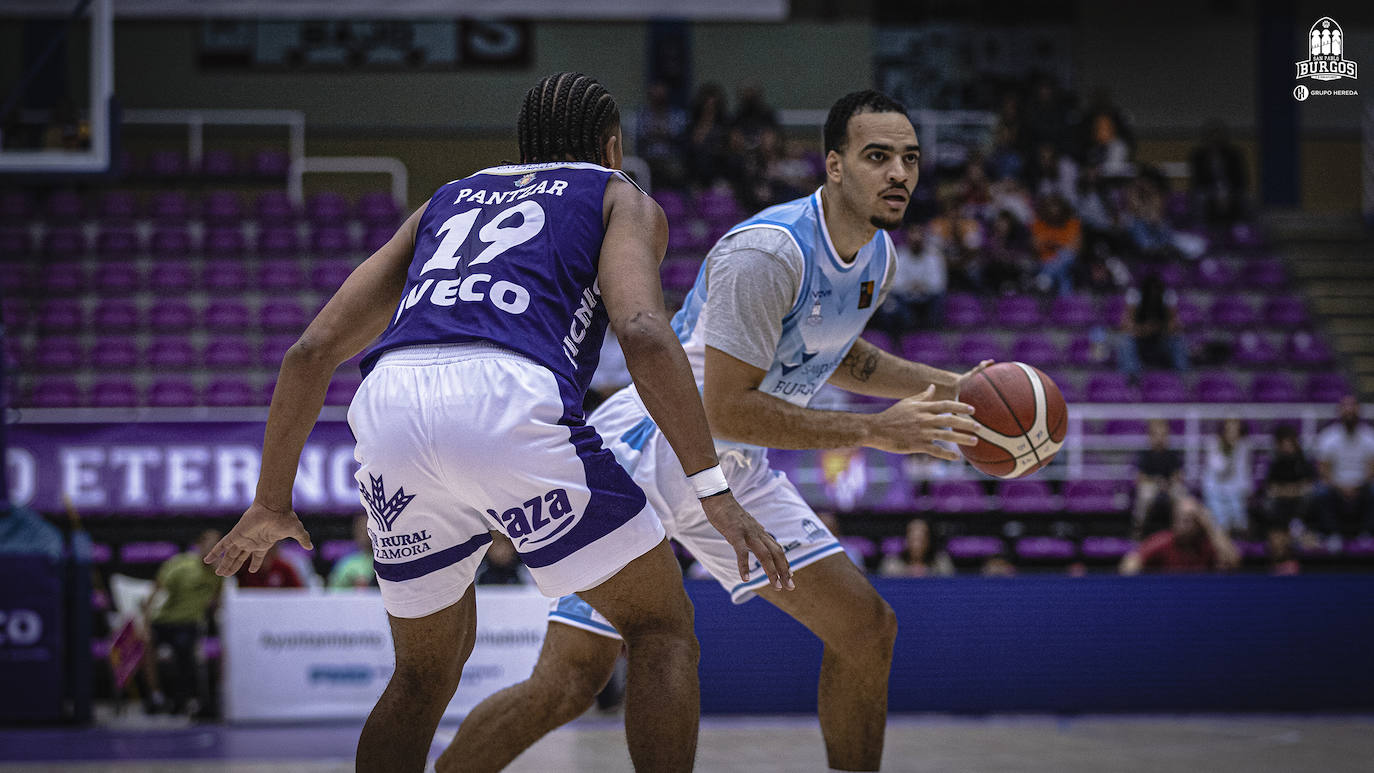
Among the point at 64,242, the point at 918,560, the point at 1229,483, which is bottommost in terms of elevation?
the point at 918,560

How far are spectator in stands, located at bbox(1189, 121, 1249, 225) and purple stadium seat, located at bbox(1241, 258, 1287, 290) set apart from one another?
0.85 m

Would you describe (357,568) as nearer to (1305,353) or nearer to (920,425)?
(920,425)

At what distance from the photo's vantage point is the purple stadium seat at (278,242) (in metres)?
14.5

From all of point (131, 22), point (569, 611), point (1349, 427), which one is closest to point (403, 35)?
point (131, 22)

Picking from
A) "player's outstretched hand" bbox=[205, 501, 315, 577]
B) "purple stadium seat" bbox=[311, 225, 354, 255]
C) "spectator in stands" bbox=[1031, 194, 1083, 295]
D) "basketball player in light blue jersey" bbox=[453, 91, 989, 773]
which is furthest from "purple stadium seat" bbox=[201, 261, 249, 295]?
"player's outstretched hand" bbox=[205, 501, 315, 577]

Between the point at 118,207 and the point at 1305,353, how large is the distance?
1331 centimetres

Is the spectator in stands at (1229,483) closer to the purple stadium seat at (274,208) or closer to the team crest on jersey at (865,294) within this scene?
the team crest on jersey at (865,294)

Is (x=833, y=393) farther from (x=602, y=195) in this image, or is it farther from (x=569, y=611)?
(x=602, y=195)

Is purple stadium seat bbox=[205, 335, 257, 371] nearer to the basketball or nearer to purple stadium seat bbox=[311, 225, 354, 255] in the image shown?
purple stadium seat bbox=[311, 225, 354, 255]

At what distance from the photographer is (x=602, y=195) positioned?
297 cm

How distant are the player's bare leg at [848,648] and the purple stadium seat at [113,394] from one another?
10267 millimetres

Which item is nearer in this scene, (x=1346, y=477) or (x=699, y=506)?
(x=699, y=506)

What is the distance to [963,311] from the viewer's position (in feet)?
45.3

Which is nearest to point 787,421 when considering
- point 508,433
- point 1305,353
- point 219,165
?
point 508,433
